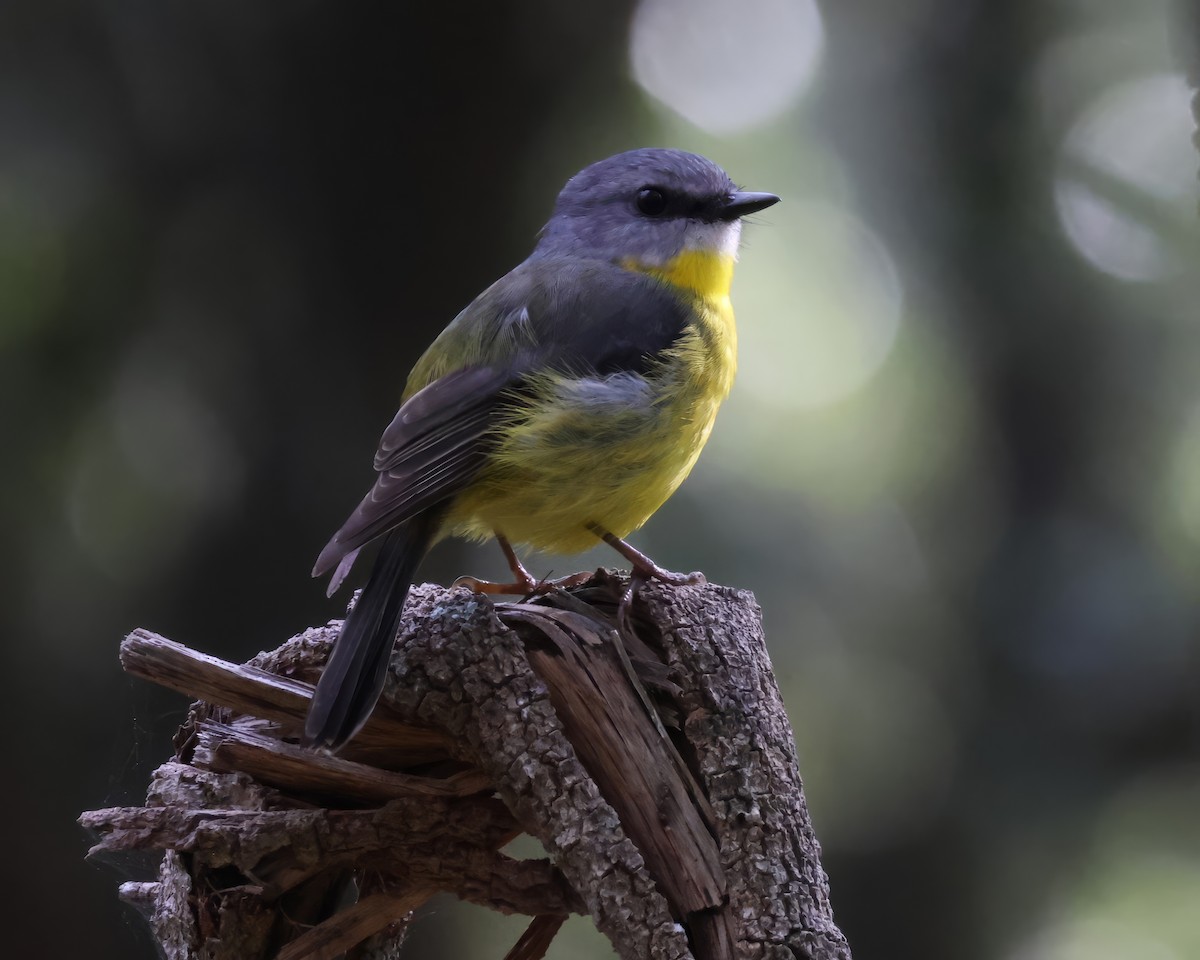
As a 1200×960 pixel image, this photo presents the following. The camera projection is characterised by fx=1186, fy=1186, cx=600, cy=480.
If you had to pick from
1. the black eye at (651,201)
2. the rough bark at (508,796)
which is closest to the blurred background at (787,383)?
the black eye at (651,201)

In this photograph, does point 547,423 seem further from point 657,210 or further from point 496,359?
point 657,210

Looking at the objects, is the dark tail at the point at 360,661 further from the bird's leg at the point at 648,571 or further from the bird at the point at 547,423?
the bird's leg at the point at 648,571

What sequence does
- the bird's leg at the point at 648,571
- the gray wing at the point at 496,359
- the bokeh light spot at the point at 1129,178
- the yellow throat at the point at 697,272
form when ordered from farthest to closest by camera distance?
the bokeh light spot at the point at 1129,178 < the yellow throat at the point at 697,272 < the bird's leg at the point at 648,571 < the gray wing at the point at 496,359

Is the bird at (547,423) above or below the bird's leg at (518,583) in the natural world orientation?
above

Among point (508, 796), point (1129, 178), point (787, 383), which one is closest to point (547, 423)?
point (508, 796)

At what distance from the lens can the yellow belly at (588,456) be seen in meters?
2.52

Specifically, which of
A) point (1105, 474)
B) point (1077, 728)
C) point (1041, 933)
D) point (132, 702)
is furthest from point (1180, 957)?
point (132, 702)

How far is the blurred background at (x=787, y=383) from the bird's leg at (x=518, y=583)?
0.95m

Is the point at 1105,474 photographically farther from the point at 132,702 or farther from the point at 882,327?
the point at 132,702

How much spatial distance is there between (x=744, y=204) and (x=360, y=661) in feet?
5.50

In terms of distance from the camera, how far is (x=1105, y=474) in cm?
409

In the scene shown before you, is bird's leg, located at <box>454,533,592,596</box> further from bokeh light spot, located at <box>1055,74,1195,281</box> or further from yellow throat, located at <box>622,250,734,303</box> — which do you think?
bokeh light spot, located at <box>1055,74,1195,281</box>

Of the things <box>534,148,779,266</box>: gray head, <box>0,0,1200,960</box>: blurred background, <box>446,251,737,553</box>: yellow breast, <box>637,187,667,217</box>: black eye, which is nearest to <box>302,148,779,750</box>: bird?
<box>446,251,737,553</box>: yellow breast

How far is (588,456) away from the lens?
2.54 m
